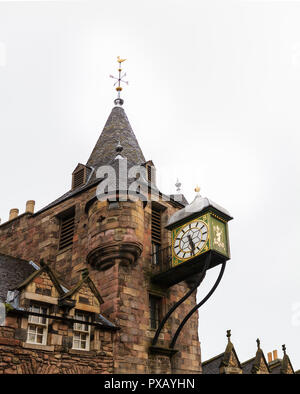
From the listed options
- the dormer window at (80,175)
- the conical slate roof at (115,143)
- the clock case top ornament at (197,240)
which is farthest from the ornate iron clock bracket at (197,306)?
the dormer window at (80,175)

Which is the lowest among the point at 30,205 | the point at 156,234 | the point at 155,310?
the point at 155,310

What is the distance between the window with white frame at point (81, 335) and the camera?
1806 centimetres

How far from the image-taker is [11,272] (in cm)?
1984

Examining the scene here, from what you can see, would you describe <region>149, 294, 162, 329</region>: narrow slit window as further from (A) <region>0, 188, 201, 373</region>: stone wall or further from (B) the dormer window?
(B) the dormer window

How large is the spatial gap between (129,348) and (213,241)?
482cm

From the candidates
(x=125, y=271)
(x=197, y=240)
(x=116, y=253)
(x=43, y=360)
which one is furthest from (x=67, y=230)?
(x=43, y=360)

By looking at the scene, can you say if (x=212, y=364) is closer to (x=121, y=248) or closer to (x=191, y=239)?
(x=191, y=239)

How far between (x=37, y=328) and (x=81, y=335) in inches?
69.0

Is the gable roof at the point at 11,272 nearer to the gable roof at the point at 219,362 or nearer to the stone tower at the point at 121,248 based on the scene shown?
the stone tower at the point at 121,248

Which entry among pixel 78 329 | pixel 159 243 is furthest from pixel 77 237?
pixel 78 329

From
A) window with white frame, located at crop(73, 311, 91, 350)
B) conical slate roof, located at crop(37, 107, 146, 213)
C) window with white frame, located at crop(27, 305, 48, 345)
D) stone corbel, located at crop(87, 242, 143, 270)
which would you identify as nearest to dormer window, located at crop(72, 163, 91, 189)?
conical slate roof, located at crop(37, 107, 146, 213)

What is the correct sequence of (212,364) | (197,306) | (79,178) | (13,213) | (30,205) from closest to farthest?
(197,306), (79,178), (30,205), (13,213), (212,364)
